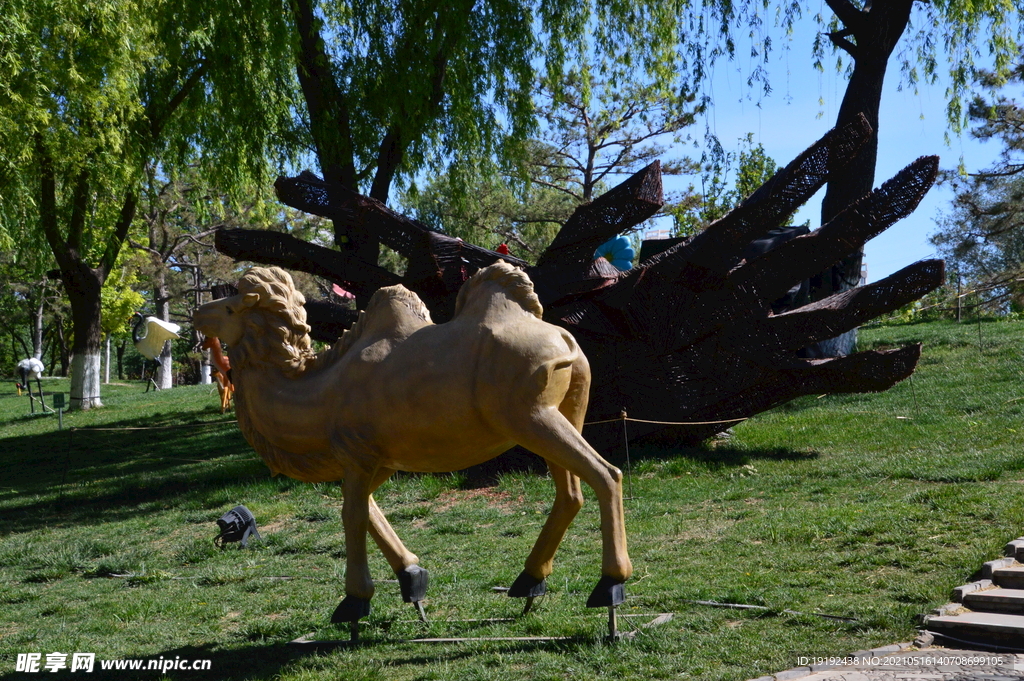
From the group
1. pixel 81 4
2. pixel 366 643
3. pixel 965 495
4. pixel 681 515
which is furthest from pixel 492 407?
pixel 81 4

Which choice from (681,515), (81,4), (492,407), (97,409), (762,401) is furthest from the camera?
(97,409)

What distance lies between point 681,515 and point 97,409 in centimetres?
1563

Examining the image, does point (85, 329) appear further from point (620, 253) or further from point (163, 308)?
point (163, 308)

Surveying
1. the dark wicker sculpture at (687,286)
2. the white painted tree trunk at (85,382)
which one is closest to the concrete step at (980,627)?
the dark wicker sculpture at (687,286)

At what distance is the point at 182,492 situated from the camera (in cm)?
1127

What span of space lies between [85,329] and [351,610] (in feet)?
52.2

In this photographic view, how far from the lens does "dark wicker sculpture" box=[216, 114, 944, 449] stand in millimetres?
9281

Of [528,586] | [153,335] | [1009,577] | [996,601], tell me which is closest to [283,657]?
[528,586]

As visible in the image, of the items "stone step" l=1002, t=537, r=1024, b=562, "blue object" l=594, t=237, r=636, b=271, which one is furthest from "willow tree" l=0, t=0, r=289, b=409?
"stone step" l=1002, t=537, r=1024, b=562

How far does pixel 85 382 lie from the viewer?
1998 centimetres

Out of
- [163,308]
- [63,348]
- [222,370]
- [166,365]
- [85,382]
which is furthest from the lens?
[63,348]

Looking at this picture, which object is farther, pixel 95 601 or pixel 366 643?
pixel 95 601

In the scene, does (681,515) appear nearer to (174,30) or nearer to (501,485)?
(501,485)

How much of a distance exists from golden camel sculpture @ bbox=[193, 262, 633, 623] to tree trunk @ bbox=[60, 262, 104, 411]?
14.7 metres
